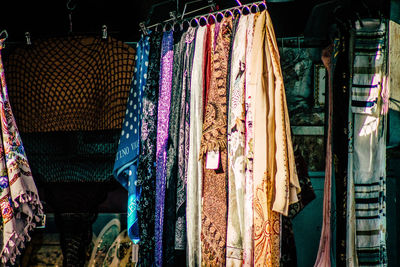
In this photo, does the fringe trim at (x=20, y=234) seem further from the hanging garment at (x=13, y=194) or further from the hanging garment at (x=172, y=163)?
the hanging garment at (x=172, y=163)

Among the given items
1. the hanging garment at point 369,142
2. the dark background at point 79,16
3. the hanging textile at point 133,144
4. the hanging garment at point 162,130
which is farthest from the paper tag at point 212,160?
the dark background at point 79,16

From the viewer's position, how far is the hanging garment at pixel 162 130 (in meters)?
1.69

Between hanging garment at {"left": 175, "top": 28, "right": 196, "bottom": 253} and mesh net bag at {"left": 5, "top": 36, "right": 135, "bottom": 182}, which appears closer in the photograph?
hanging garment at {"left": 175, "top": 28, "right": 196, "bottom": 253}

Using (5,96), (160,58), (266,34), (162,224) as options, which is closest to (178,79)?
(160,58)

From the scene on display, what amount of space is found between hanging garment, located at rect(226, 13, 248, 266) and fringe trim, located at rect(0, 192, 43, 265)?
0.86 metres

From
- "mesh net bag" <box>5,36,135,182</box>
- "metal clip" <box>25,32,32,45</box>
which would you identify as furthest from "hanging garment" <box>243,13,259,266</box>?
"metal clip" <box>25,32,32,45</box>

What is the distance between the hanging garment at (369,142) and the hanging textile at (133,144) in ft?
2.89

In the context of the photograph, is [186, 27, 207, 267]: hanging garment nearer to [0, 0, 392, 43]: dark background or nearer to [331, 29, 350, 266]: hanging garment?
[331, 29, 350, 266]: hanging garment

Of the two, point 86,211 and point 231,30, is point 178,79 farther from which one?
point 86,211

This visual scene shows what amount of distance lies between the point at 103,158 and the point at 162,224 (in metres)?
0.62

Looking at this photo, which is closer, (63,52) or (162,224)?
(162,224)

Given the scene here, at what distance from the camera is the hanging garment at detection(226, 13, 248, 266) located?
1495 millimetres

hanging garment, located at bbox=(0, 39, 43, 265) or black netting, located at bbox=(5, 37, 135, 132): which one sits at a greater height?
black netting, located at bbox=(5, 37, 135, 132)

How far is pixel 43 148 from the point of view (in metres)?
2.13
